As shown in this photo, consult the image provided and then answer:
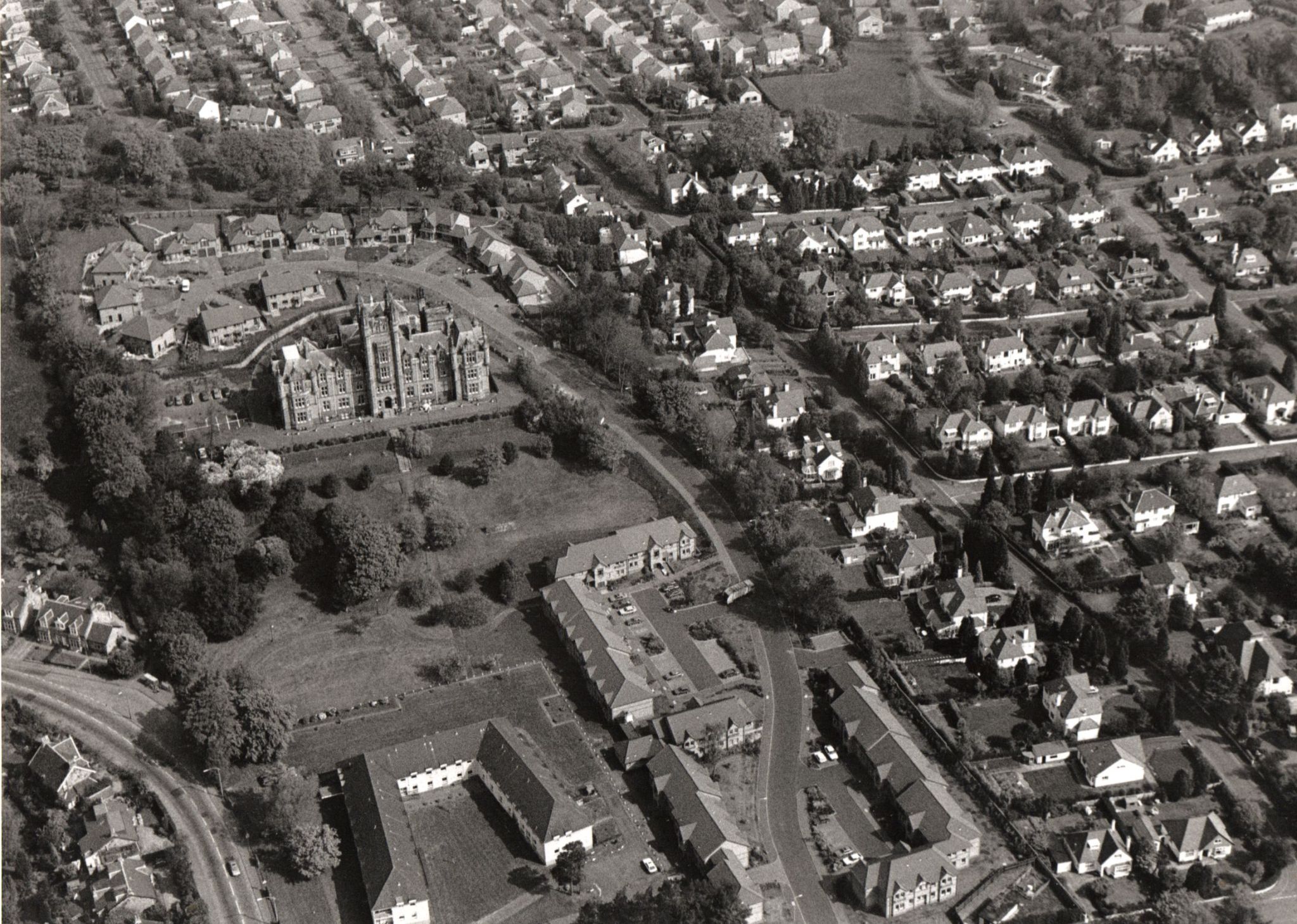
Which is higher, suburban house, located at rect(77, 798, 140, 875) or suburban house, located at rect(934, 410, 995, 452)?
suburban house, located at rect(934, 410, 995, 452)

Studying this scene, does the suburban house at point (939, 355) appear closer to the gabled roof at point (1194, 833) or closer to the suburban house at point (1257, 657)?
the suburban house at point (1257, 657)

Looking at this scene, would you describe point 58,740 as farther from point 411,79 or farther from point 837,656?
point 411,79

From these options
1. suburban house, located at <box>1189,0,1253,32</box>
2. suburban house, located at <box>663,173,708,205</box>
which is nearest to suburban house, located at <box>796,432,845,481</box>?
suburban house, located at <box>663,173,708,205</box>

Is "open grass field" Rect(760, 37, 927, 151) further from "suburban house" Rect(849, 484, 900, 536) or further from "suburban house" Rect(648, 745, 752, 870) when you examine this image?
"suburban house" Rect(648, 745, 752, 870)

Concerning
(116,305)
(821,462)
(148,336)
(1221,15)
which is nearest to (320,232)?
(116,305)

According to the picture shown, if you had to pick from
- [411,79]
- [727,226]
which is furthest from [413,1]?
[727,226]

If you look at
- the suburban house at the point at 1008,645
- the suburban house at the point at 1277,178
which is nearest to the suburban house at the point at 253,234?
the suburban house at the point at 1008,645
